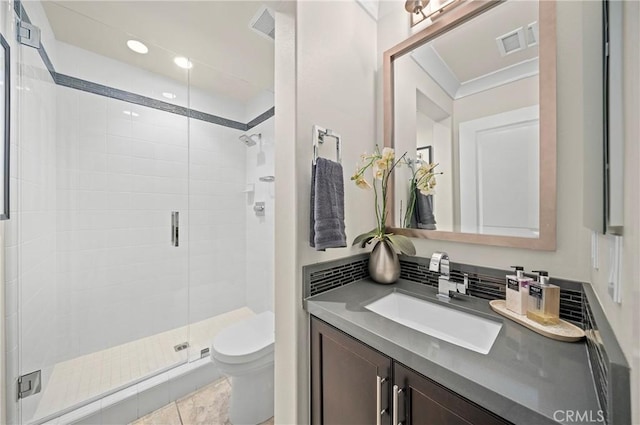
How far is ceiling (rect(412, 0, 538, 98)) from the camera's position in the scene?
0.96 metres

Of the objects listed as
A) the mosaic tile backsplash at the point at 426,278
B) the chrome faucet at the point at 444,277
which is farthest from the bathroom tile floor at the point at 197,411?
the chrome faucet at the point at 444,277

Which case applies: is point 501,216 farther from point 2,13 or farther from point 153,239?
point 153,239

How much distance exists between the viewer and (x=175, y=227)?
87.0 inches

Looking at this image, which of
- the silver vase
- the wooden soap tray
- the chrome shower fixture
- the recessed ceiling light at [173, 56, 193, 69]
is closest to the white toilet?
the silver vase

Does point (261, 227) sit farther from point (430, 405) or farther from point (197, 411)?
point (430, 405)

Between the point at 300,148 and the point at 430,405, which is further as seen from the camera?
the point at 300,148

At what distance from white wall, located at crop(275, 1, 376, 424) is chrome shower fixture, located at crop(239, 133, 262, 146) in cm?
133

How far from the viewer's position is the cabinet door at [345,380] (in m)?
0.75

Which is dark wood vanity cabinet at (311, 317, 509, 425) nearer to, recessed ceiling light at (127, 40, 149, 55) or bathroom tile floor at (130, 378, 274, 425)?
bathroom tile floor at (130, 378, 274, 425)

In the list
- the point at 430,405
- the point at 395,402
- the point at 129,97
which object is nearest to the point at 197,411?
the point at 395,402

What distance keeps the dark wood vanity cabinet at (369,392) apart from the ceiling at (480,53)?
1179 millimetres

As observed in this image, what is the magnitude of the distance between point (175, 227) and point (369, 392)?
2.10 m

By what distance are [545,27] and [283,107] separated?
40.8 inches

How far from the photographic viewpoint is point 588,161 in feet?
2.40
